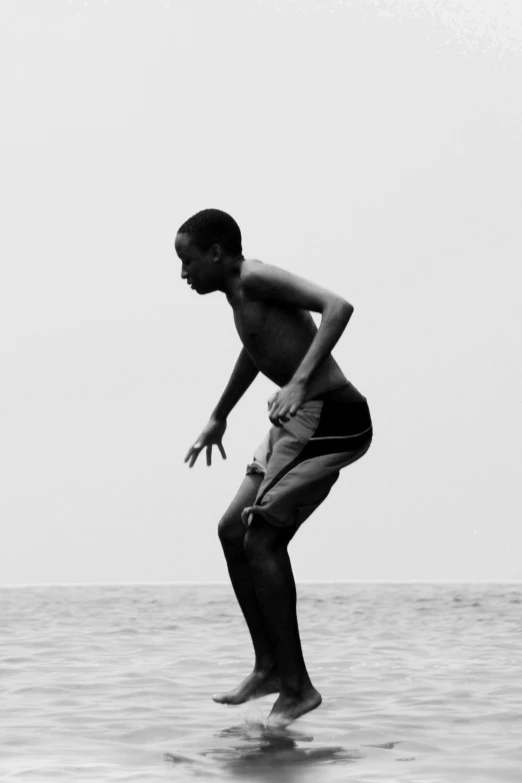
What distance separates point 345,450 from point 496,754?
0.91 m

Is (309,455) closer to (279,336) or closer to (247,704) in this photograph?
(279,336)

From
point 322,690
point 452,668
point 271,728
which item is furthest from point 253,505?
point 452,668

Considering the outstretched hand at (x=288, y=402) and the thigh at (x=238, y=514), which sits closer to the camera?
the outstretched hand at (x=288, y=402)

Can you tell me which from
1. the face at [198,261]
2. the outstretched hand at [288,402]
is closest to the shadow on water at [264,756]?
the outstretched hand at [288,402]

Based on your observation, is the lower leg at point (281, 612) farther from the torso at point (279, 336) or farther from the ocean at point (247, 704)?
the torso at point (279, 336)

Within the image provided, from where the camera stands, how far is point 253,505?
11.0 ft

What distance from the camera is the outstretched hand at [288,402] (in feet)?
10.5

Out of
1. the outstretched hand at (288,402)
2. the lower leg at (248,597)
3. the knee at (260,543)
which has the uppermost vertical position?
the outstretched hand at (288,402)

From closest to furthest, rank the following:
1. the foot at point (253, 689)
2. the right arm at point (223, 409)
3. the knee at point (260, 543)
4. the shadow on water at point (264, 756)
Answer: the shadow on water at point (264, 756) < the knee at point (260, 543) < the foot at point (253, 689) < the right arm at point (223, 409)

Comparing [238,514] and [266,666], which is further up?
[238,514]

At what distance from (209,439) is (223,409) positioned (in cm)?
10

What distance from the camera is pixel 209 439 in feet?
12.8

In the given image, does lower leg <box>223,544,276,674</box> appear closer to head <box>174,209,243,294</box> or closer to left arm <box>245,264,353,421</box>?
left arm <box>245,264,353,421</box>

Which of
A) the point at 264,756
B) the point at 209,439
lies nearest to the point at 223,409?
the point at 209,439
